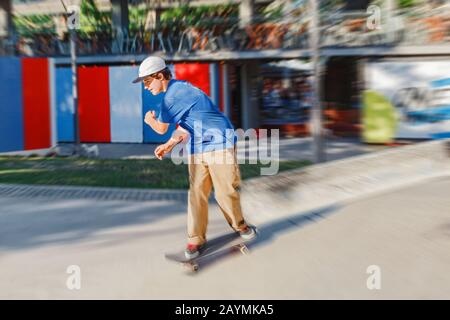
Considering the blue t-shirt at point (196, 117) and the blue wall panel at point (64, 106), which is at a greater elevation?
the blue wall panel at point (64, 106)

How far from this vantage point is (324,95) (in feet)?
72.4

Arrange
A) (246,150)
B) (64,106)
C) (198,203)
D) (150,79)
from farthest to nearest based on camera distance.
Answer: (64,106) → (246,150) → (198,203) → (150,79)

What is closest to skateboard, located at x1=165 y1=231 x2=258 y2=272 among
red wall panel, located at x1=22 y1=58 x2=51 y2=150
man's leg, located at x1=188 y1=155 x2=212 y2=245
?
man's leg, located at x1=188 y1=155 x2=212 y2=245

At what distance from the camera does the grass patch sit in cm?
969

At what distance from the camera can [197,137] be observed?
5090 mm

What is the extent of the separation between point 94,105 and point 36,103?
505 centimetres

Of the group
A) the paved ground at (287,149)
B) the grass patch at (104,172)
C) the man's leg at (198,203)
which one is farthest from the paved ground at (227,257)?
the paved ground at (287,149)

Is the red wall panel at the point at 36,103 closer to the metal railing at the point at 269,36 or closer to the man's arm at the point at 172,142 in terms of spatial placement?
the metal railing at the point at 269,36

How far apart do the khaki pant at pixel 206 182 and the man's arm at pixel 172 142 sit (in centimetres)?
22

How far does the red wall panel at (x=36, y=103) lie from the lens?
15359mm

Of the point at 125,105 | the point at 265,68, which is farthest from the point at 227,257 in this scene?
the point at 265,68

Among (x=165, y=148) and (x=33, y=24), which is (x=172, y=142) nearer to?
(x=165, y=148)
